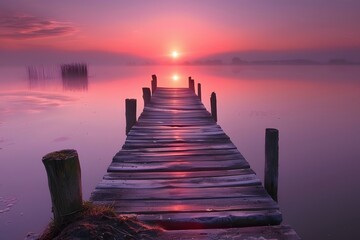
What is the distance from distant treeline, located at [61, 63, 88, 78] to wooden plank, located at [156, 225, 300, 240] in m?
45.0

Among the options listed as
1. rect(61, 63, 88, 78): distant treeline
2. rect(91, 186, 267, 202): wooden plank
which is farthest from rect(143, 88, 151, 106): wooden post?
rect(61, 63, 88, 78): distant treeline

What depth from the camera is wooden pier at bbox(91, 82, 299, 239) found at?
11.2 feet

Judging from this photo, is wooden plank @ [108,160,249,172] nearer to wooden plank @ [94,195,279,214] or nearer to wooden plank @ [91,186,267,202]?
wooden plank @ [91,186,267,202]

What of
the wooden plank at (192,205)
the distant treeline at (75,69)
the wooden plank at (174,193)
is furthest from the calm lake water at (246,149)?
the distant treeline at (75,69)

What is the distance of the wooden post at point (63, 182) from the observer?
281 cm

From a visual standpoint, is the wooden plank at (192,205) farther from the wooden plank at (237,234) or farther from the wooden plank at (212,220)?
the wooden plank at (237,234)

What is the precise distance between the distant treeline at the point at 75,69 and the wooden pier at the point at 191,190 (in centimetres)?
4150

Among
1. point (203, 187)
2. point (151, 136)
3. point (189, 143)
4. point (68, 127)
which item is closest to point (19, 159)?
point (68, 127)

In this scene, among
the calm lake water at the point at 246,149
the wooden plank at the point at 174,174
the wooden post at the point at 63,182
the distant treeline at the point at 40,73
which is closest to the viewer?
the wooden post at the point at 63,182

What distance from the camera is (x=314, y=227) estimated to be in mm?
7363

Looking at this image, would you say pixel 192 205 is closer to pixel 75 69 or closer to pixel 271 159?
pixel 271 159

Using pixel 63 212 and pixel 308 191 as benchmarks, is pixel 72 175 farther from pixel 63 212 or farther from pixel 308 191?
pixel 308 191

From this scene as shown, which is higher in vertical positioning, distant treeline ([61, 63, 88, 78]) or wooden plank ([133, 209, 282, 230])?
distant treeline ([61, 63, 88, 78])

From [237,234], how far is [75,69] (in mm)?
47295
